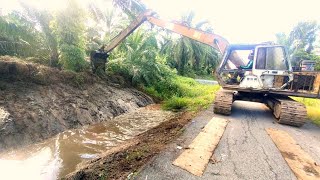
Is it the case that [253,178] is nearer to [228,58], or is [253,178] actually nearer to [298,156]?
[298,156]

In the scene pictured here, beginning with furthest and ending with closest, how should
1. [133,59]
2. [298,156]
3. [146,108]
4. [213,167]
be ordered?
[133,59]
[146,108]
[298,156]
[213,167]

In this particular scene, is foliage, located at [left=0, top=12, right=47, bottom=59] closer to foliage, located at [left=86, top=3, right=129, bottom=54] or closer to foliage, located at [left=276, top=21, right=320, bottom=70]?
foliage, located at [left=86, top=3, right=129, bottom=54]

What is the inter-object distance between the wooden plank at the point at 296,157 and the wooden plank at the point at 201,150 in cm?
129

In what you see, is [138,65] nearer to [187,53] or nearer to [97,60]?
[97,60]

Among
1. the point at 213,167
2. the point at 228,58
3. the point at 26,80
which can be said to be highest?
the point at 228,58

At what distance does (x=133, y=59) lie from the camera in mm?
14016

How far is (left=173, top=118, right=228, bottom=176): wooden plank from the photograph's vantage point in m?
3.82

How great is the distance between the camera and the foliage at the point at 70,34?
9.31m

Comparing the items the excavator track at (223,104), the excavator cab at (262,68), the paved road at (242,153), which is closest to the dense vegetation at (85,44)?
the excavator track at (223,104)

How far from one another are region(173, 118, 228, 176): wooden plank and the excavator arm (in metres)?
3.71

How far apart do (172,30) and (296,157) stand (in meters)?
6.76

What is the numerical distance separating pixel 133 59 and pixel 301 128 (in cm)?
953

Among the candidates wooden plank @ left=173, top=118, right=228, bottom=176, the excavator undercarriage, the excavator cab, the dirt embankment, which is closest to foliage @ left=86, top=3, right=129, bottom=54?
the dirt embankment

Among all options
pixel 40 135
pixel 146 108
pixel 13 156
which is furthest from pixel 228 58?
pixel 13 156
